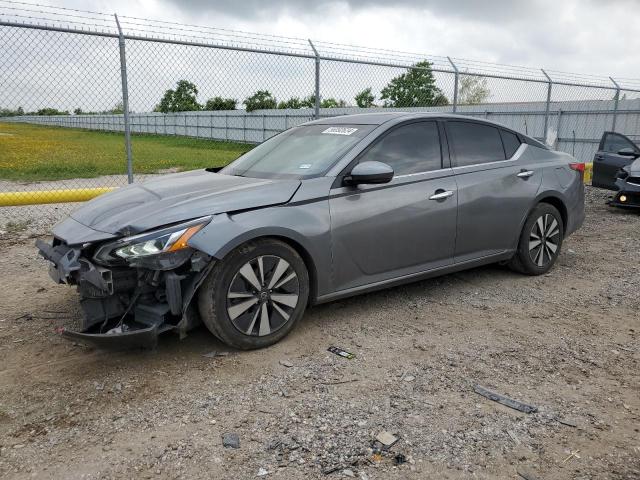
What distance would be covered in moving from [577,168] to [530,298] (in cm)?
176

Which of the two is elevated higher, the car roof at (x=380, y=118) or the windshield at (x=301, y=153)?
the car roof at (x=380, y=118)

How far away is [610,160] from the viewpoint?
1017 cm

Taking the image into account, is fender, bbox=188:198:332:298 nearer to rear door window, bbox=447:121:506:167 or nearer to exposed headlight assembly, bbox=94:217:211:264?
exposed headlight assembly, bbox=94:217:211:264

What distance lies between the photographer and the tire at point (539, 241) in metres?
5.27

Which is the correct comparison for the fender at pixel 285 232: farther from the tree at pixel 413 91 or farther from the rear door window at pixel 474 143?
the tree at pixel 413 91

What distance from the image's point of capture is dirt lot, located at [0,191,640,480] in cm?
255

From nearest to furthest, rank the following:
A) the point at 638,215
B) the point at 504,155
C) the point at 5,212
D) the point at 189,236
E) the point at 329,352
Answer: the point at 189,236 → the point at 329,352 → the point at 504,155 → the point at 5,212 → the point at 638,215

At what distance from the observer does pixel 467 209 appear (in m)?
4.64

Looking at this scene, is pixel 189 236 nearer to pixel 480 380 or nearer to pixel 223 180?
A: pixel 223 180

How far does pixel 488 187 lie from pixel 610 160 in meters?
6.72

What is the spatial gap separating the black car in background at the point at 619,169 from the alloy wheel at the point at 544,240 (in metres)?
4.56

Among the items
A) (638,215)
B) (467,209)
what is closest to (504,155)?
(467,209)

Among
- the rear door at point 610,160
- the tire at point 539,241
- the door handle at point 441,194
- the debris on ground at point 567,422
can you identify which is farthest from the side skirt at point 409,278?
the rear door at point 610,160

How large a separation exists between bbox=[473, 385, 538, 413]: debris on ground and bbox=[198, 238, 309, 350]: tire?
1.30 meters
